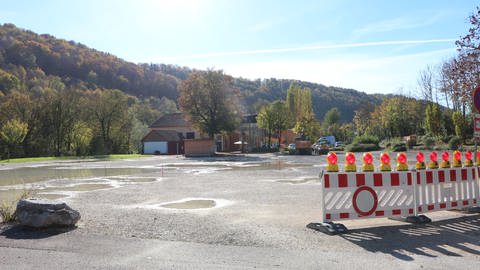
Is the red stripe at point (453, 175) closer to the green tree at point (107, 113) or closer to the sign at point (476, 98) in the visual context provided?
the sign at point (476, 98)

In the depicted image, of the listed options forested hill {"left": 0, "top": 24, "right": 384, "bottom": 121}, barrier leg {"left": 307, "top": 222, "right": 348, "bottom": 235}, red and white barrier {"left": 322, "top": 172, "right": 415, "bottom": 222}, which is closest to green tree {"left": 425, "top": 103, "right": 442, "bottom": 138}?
forested hill {"left": 0, "top": 24, "right": 384, "bottom": 121}

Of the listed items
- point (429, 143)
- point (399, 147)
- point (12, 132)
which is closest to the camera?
point (429, 143)

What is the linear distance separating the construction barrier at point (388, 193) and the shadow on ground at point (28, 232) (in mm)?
4573

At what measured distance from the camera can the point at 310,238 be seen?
709 cm

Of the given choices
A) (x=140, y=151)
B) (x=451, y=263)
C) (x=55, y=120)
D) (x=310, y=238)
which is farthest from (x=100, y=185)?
(x=140, y=151)

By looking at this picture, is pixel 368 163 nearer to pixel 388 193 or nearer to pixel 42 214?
pixel 388 193

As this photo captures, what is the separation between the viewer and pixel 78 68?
97062 mm

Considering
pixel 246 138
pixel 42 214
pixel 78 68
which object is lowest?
pixel 42 214

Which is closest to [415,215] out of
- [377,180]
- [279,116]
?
[377,180]

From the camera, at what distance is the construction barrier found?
7523 mm

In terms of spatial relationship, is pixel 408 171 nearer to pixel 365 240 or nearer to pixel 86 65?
pixel 365 240

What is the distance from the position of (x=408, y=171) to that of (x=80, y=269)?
19.4ft

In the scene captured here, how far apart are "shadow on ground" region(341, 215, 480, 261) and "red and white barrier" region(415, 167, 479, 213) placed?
365mm

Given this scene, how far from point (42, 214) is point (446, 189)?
7758 millimetres
